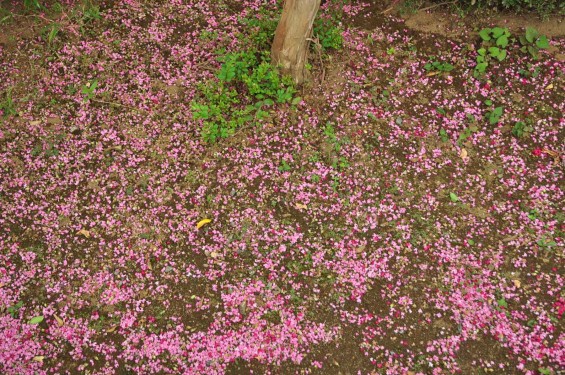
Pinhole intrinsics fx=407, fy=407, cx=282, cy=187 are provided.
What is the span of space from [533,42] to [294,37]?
2.75 m

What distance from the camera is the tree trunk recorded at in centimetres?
382

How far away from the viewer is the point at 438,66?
4492mm

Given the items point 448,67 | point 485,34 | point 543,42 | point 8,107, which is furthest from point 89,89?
point 543,42

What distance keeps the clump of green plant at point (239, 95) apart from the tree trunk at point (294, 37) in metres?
0.12

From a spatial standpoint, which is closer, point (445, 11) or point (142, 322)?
point (142, 322)

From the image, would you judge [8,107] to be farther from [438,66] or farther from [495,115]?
[495,115]

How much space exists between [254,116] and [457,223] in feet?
7.27

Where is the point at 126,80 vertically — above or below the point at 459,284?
above

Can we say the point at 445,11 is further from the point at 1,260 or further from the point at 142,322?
the point at 1,260

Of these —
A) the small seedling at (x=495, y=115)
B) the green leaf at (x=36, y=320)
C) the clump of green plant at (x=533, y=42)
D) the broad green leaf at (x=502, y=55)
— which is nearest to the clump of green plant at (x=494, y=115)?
the small seedling at (x=495, y=115)

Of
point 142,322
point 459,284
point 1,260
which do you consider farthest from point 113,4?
point 459,284

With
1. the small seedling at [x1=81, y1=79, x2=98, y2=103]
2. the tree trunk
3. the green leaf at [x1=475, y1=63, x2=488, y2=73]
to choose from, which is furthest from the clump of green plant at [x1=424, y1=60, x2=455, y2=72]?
the small seedling at [x1=81, y1=79, x2=98, y2=103]

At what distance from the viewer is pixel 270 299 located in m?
3.38

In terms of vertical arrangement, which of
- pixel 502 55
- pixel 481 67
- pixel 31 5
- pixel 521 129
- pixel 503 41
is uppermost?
pixel 503 41
